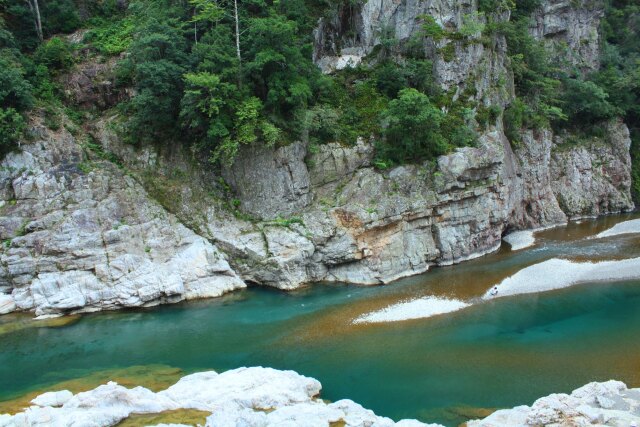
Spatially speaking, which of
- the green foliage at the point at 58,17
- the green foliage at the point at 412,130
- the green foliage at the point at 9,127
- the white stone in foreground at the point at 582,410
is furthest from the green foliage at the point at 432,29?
the green foliage at the point at 9,127

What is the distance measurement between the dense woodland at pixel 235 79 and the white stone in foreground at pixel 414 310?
9317 millimetres

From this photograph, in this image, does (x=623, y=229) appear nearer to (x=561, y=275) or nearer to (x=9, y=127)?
(x=561, y=275)

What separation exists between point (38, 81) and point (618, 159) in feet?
149

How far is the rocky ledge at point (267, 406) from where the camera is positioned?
12.6 metres

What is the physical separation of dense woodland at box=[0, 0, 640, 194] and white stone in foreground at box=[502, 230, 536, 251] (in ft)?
23.4

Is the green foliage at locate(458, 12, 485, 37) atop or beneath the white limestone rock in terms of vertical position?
atop

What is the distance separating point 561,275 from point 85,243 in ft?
82.2

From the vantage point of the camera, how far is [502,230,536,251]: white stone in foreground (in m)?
30.9

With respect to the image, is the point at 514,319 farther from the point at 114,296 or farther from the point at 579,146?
the point at 579,146

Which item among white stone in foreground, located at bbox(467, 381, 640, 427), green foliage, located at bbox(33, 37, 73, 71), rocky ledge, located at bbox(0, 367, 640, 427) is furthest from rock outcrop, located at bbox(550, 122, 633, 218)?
green foliage, located at bbox(33, 37, 73, 71)

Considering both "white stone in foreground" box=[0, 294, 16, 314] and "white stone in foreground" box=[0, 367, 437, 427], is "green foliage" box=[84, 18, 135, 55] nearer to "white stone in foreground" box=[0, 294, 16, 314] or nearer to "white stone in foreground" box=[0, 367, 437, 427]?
"white stone in foreground" box=[0, 294, 16, 314]

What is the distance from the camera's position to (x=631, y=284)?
23531 millimetres

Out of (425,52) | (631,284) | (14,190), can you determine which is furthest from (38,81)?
(631,284)

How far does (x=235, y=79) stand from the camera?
25.7 m
